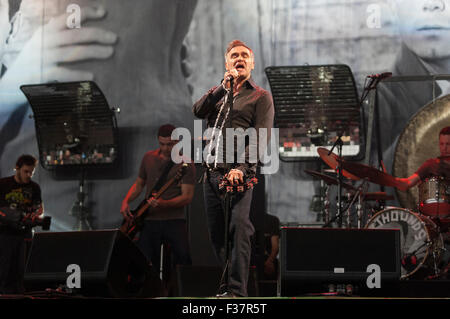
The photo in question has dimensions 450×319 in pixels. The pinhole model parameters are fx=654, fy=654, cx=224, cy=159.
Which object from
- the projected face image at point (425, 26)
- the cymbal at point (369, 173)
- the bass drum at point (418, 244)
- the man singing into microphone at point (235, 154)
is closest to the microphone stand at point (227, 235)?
the man singing into microphone at point (235, 154)

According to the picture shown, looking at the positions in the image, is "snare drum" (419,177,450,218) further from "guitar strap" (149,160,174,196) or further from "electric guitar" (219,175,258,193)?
"electric guitar" (219,175,258,193)

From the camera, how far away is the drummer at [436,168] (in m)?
6.48

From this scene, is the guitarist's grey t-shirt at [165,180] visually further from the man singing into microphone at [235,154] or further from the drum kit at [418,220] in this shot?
the man singing into microphone at [235,154]

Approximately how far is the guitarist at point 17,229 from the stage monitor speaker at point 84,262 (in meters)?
2.60

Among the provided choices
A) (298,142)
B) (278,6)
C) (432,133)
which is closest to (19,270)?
(298,142)

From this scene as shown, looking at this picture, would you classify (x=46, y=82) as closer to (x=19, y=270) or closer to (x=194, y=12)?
(x=194, y=12)

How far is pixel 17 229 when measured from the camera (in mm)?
6910

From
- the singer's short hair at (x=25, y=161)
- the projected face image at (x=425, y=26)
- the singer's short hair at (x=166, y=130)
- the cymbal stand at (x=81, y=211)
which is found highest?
the projected face image at (x=425, y=26)

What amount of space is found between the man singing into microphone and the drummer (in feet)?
8.60

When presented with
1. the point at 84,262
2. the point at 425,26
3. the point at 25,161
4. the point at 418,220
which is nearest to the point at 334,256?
the point at 84,262

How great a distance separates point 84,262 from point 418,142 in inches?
188

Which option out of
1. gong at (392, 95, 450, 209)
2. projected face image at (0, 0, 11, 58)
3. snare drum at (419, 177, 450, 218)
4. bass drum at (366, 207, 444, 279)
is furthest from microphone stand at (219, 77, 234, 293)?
projected face image at (0, 0, 11, 58)

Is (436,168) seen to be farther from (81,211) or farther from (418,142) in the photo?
(81,211)
